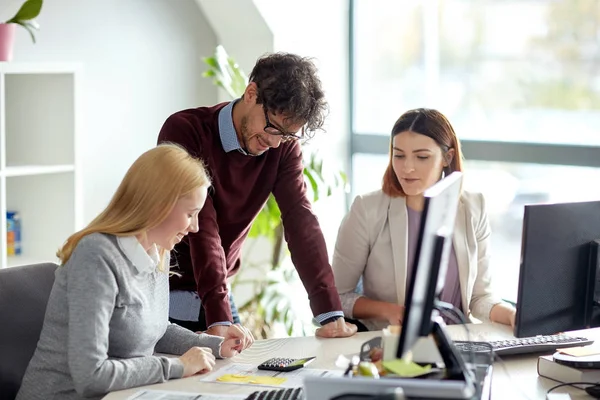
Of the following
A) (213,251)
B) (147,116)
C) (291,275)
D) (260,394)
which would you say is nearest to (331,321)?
(213,251)

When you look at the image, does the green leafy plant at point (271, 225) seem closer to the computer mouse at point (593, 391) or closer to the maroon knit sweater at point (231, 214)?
the maroon knit sweater at point (231, 214)

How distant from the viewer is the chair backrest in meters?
2.23

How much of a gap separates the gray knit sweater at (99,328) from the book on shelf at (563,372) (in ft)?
2.93

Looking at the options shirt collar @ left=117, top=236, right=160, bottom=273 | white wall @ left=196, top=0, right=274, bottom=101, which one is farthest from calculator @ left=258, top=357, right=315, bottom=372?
white wall @ left=196, top=0, right=274, bottom=101

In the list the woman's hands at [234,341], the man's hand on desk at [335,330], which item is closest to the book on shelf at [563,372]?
the man's hand on desk at [335,330]

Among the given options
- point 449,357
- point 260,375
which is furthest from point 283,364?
point 449,357

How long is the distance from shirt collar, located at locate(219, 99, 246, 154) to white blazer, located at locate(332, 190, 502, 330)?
480mm

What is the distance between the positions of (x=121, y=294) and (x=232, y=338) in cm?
41

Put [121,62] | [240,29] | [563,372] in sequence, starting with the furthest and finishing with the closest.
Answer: [240,29]
[121,62]
[563,372]

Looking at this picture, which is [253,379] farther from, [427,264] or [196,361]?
[427,264]

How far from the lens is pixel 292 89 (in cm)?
245

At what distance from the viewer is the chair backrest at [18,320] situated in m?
2.23

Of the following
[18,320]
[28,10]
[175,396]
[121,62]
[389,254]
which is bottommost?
[175,396]

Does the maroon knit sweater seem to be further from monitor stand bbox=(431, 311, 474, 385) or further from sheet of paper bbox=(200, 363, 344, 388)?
monitor stand bbox=(431, 311, 474, 385)
